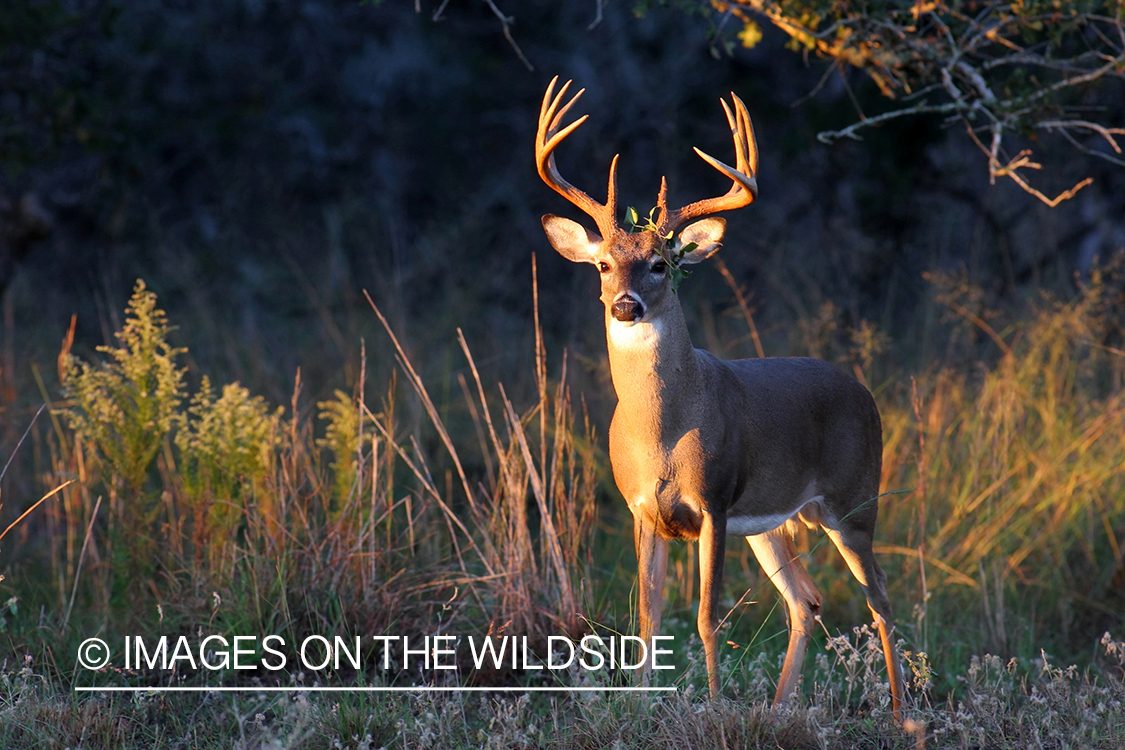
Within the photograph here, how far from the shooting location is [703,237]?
4227 mm

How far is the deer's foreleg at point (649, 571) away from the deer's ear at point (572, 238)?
92 centimetres

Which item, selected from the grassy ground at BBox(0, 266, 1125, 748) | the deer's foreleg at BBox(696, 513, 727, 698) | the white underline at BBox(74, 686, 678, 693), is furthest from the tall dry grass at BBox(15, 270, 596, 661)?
the deer's foreleg at BBox(696, 513, 727, 698)

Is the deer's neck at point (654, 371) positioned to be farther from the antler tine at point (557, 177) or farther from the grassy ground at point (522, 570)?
the grassy ground at point (522, 570)

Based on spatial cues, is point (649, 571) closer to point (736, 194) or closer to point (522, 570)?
point (522, 570)

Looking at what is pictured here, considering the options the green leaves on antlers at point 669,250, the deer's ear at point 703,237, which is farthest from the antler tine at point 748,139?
the green leaves on antlers at point 669,250

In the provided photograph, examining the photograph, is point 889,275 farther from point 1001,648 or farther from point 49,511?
point 49,511

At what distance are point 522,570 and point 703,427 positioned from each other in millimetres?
1204

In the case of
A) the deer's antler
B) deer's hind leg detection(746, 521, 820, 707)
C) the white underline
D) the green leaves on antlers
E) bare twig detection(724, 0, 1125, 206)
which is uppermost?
bare twig detection(724, 0, 1125, 206)

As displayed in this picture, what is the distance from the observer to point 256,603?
4.77m

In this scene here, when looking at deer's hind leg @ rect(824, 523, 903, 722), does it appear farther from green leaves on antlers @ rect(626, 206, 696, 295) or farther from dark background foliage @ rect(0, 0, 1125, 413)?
dark background foliage @ rect(0, 0, 1125, 413)

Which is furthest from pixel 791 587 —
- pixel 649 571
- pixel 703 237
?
pixel 703 237

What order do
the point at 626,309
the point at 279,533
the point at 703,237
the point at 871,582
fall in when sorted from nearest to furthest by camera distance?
the point at 626,309 → the point at 703,237 → the point at 871,582 → the point at 279,533

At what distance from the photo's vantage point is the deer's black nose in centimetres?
377

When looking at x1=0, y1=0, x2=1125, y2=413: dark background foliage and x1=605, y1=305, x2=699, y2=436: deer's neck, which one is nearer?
x1=605, y1=305, x2=699, y2=436: deer's neck
